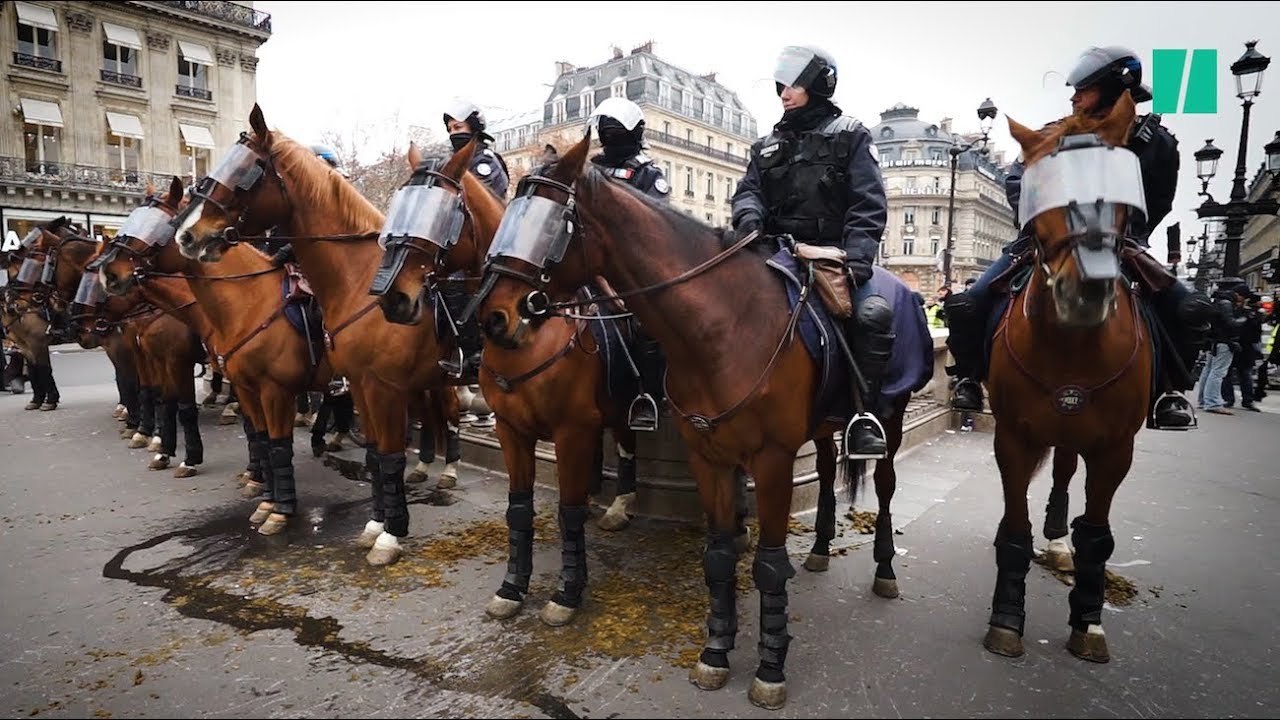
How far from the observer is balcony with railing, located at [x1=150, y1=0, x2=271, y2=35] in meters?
33.6

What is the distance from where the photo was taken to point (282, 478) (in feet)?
19.3

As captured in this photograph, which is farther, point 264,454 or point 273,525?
point 264,454

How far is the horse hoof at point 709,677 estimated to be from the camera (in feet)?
11.0

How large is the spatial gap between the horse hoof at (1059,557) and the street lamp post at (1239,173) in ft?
28.8

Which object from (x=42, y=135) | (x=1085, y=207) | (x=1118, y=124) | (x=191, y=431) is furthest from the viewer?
(x=42, y=135)

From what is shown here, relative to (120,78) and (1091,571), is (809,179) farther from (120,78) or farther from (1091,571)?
(120,78)

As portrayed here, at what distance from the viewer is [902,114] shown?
69.7m

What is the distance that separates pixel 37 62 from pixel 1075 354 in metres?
41.3

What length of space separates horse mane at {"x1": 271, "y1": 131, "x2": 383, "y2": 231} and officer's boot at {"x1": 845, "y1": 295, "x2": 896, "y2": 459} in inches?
144

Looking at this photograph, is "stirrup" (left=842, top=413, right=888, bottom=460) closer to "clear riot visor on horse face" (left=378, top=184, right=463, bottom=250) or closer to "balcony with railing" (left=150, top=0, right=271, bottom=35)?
"clear riot visor on horse face" (left=378, top=184, right=463, bottom=250)

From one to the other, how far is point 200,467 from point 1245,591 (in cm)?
1016

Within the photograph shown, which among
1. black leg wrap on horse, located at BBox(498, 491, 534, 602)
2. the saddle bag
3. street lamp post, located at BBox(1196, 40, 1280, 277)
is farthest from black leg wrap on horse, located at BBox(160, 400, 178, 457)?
street lamp post, located at BBox(1196, 40, 1280, 277)

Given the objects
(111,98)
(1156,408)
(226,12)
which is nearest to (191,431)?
(1156,408)

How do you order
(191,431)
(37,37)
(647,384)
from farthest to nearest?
(37,37)
(191,431)
(647,384)
